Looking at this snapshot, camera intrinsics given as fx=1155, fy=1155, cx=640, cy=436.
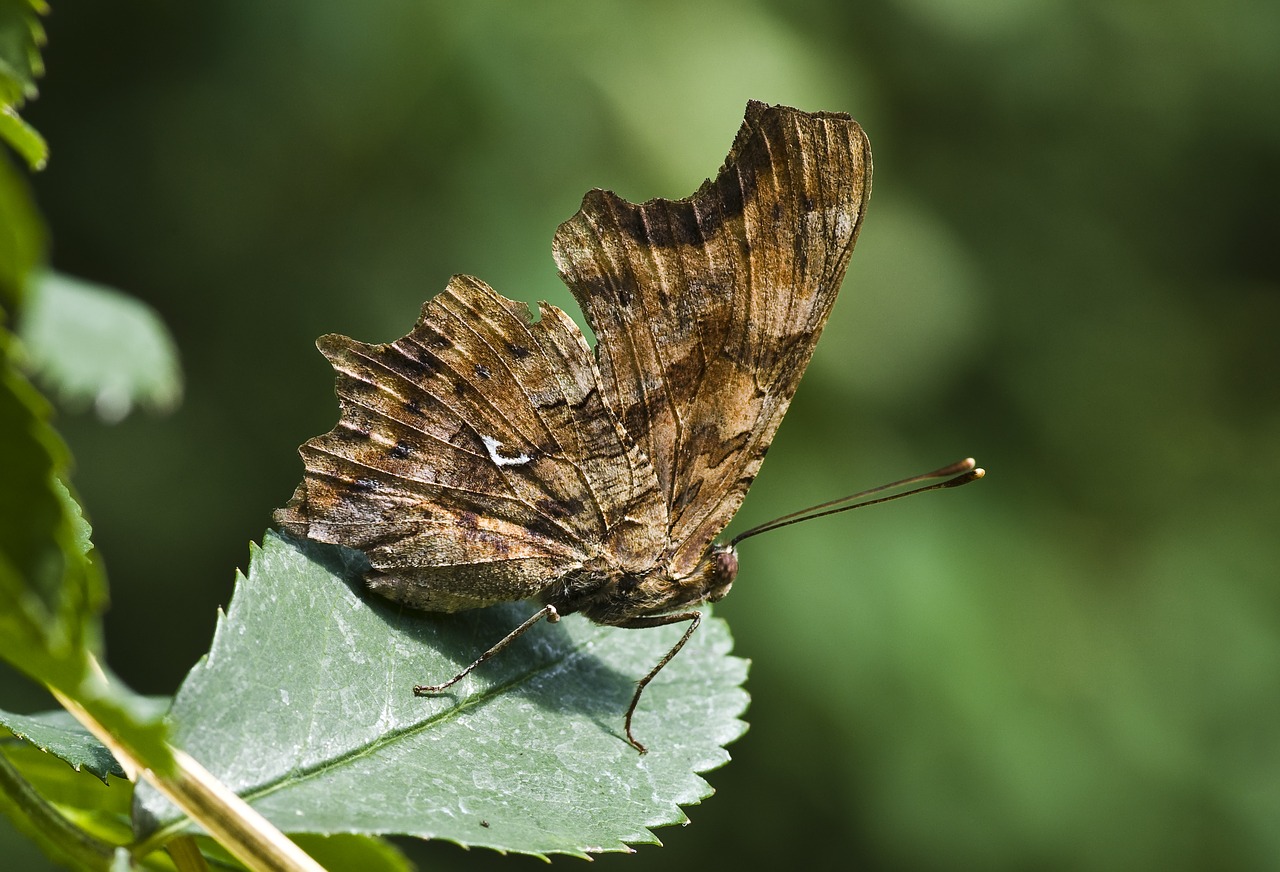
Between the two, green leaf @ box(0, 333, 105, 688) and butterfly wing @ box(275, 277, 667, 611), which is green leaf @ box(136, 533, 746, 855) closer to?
butterfly wing @ box(275, 277, 667, 611)

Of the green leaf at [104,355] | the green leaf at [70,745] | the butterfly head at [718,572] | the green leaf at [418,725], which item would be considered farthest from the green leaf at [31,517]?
the green leaf at [104,355]

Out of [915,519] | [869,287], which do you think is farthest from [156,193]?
[915,519]

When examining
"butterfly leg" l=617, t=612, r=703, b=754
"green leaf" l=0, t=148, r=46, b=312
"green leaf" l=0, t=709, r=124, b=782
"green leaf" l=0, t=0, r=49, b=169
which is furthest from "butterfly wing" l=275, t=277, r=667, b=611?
"green leaf" l=0, t=148, r=46, b=312

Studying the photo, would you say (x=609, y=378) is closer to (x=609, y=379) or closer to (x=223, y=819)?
(x=609, y=379)

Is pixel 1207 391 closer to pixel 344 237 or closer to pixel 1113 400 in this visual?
pixel 1113 400

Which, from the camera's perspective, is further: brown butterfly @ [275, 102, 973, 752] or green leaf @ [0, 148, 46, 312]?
brown butterfly @ [275, 102, 973, 752]

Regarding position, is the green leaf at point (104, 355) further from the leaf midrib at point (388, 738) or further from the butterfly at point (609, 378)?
the leaf midrib at point (388, 738)

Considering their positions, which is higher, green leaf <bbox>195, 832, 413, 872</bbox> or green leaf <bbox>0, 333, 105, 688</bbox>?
green leaf <bbox>0, 333, 105, 688</bbox>

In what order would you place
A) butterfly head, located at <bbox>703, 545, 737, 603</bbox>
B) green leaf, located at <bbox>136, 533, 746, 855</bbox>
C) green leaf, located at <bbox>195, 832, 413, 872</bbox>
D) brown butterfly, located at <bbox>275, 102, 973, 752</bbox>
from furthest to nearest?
butterfly head, located at <bbox>703, 545, 737, 603</bbox> < brown butterfly, located at <bbox>275, 102, 973, 752</bbox> < green leaf, located at <bbox>195, 832, 413, 872</bbox> < green leaf, located at <bbox>136, 533, 746, 855</bbox>
